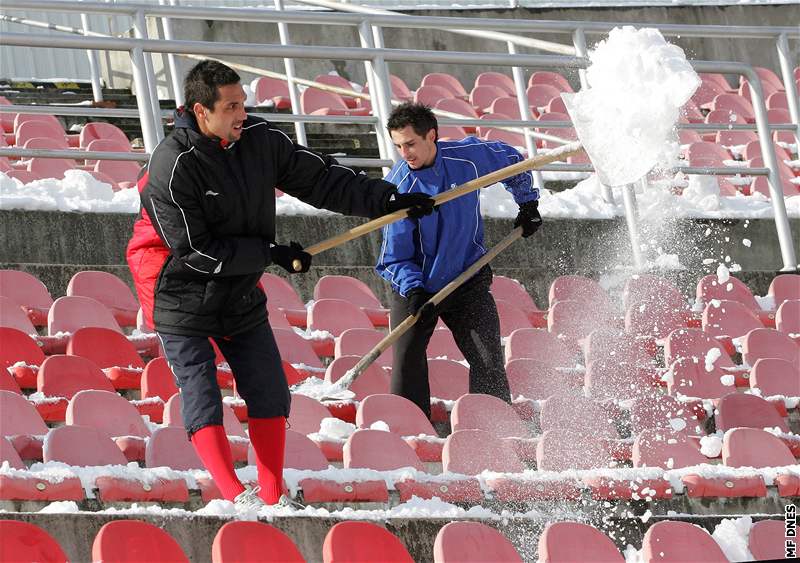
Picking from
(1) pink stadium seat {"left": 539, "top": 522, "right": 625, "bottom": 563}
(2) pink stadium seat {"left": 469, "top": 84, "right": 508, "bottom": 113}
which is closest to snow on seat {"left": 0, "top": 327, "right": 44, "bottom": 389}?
(1) pink stadium seat {"left": 539, "top": 522, "right": 625, "bottom": 563}

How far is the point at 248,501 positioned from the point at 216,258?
730mm

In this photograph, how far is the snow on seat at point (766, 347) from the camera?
6.89 meters

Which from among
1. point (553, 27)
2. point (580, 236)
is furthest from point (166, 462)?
point (553, 27)

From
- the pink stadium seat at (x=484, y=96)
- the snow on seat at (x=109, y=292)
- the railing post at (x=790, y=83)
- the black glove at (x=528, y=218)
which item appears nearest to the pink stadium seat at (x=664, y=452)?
the black glove at (x=528, y=218)

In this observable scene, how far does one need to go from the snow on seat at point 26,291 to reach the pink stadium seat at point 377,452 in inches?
58.9

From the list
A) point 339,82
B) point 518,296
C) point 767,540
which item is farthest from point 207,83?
→ point 339,82

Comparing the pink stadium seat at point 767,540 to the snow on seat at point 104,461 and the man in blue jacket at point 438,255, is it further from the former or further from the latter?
the snow on seat at point 104,461

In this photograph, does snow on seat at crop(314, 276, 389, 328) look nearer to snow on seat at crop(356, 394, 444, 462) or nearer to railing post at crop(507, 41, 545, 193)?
snow on seat at crop(356, 394, 444, 462)

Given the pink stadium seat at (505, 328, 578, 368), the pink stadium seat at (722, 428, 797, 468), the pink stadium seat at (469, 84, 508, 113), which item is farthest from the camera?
the pink stadium seat at (469, 84, 508, 113)

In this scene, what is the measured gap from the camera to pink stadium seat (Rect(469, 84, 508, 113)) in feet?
37.0

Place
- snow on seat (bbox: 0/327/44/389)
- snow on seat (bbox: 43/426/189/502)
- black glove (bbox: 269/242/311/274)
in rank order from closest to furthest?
snow on seat (bbox: 43/426/189/502)
black glove (bbox: 269/242/311/274)
snow on seat (bbox: 0/327/44/389)

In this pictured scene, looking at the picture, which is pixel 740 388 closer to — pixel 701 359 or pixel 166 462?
pixel 701 359

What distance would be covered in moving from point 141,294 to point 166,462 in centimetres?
53

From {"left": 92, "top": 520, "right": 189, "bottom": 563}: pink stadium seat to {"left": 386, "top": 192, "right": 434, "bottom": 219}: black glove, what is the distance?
1587 mm
